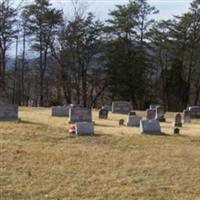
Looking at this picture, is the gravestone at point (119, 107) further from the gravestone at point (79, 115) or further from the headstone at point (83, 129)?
the headstone at point (83, 129)

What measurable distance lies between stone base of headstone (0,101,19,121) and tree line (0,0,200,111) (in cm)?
2258

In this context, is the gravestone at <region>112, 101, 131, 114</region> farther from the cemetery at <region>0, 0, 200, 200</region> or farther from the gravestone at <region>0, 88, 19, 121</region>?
the gravestone at <region>0, 88, 19, 121</region>

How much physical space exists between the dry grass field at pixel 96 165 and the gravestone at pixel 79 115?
10.2ft

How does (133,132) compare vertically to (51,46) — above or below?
below

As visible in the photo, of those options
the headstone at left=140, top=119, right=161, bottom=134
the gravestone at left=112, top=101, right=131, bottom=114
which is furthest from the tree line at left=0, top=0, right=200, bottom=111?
the headstone at left=140, top=119, right=161, bottom=134

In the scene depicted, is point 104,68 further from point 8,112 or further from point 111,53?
point 8,112

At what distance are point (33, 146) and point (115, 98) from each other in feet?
100

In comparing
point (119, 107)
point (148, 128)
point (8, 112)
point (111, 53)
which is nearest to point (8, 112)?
point (8, 112)

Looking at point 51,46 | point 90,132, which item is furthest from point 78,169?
point 51,46

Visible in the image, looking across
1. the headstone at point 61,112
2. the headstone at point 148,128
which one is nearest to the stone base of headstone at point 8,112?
the headstone at point 61,112

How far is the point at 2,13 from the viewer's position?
43125 mm

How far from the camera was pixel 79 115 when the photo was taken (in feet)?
68.2

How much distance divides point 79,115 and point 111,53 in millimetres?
24042

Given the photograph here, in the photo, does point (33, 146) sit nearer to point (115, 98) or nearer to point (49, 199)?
point (49, 199)
